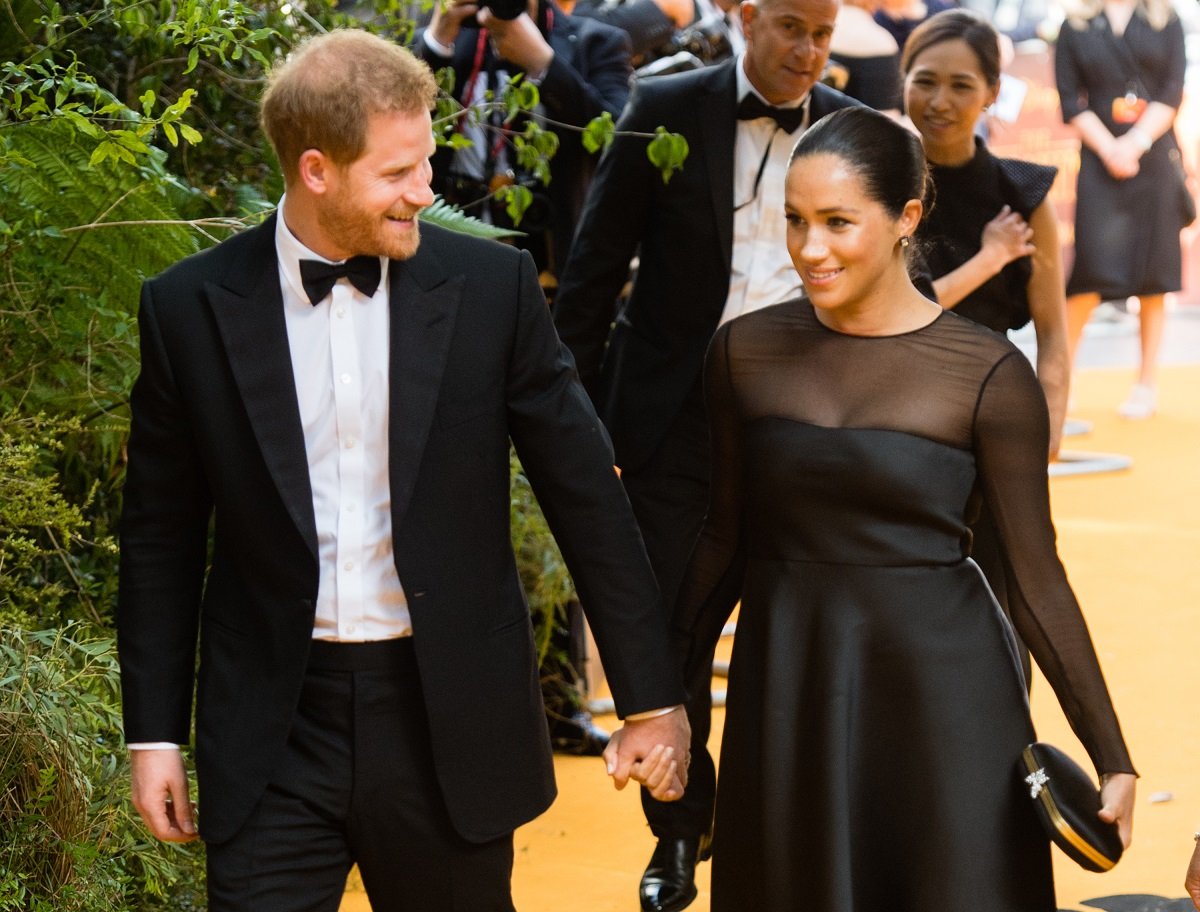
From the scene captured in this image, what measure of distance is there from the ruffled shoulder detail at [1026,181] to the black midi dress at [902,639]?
1.52 m

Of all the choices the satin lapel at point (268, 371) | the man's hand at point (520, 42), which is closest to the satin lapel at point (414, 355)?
the satin lapel at point (268, 371)

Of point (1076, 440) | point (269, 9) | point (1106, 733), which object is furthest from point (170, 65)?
point (1076, 440)

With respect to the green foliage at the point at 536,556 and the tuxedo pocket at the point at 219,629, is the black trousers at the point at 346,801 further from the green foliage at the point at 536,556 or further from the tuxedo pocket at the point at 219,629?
the green foliage at the point at 536,556

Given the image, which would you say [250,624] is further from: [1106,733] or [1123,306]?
[1123,306]

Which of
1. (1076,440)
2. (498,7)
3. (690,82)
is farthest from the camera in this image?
(1076,440)

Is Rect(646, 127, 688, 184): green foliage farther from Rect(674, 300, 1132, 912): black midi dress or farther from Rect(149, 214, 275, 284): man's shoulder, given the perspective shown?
Rect(149, 214, 275, 284): man's shoulder

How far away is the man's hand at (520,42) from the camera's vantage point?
480 cm

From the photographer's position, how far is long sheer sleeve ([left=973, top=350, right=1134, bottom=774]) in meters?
2.57

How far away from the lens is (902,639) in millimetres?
2604

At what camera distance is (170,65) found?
418cm

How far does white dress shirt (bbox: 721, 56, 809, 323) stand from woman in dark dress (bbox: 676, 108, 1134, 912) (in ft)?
3.82

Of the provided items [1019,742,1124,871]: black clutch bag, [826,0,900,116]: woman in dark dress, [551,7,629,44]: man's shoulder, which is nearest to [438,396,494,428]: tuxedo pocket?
[1019,742,1124,871]: black clutch bag

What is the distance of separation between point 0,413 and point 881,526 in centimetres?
180

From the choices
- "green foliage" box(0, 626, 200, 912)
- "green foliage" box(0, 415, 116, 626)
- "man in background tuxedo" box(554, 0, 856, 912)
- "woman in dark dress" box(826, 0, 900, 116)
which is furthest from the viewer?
"woman in dark dress" box(826, 0, 900, 116)
